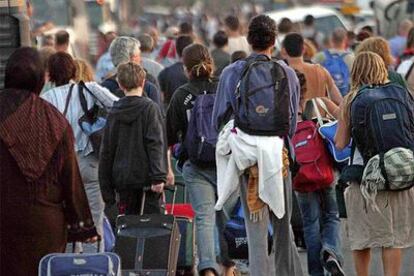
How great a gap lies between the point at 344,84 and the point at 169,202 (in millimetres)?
5413

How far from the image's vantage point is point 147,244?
10438 mm

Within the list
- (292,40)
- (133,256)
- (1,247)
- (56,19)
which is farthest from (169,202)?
(56,19)

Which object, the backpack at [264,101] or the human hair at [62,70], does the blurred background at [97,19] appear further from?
the backpack at [264,101]

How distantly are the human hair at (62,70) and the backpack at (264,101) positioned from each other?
7.07 ft

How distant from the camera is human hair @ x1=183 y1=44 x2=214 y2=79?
1162cm

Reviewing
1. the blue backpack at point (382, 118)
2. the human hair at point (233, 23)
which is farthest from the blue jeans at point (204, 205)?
the human hair at point (233, 23)

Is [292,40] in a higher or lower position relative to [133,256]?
higher

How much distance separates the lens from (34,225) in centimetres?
808

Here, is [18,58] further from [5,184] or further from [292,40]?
[292,40]

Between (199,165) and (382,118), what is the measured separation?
1767 millimetres

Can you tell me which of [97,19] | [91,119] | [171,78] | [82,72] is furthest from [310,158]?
[97,19]

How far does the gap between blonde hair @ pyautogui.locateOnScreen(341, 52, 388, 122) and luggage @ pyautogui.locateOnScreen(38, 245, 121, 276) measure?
8.84 feet

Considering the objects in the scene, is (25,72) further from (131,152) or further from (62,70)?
(62,70)

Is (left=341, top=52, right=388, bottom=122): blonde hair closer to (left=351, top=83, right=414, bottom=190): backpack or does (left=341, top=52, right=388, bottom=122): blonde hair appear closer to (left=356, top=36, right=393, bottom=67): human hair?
(left=351, top=83, right=414, bottom=190): backpack
